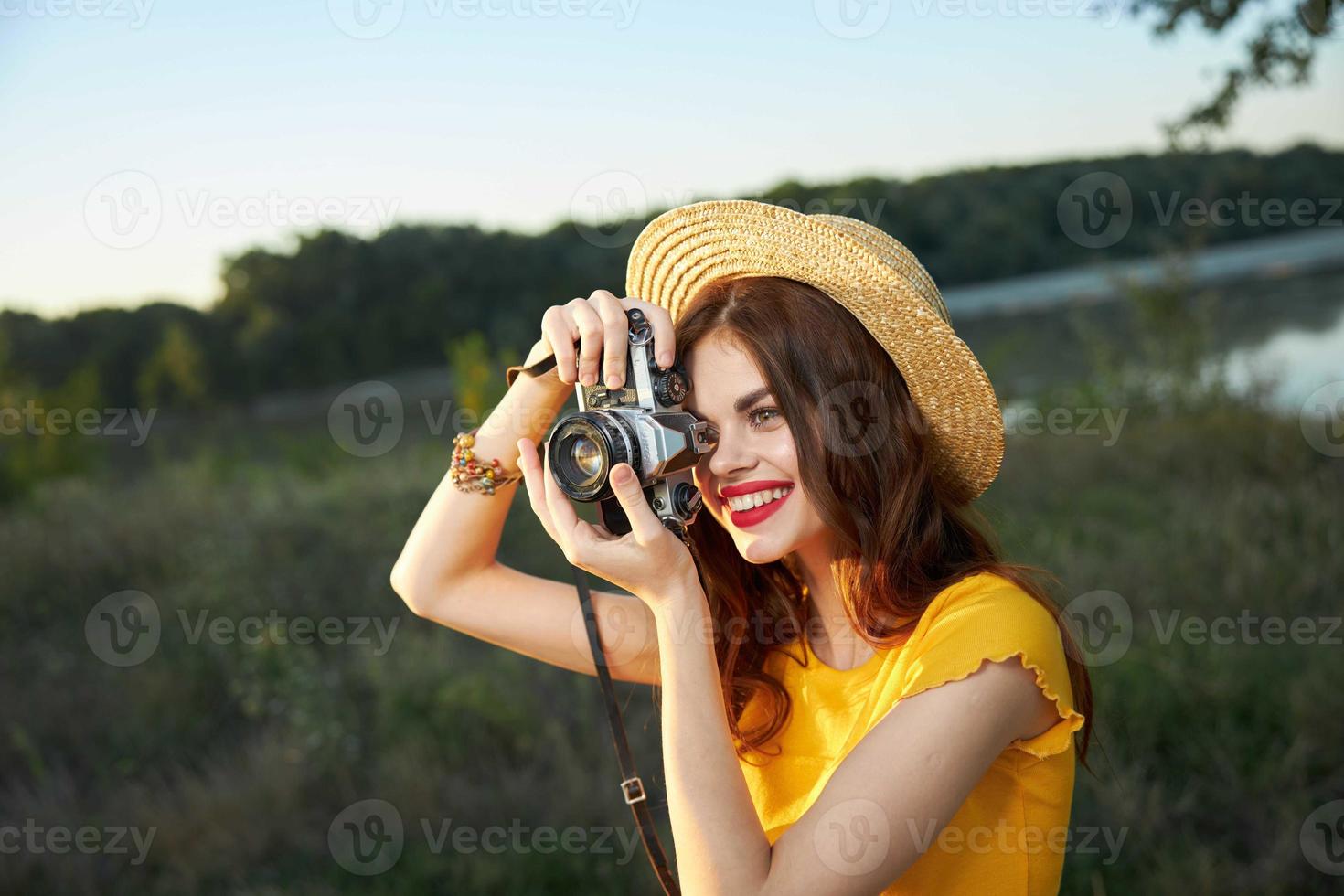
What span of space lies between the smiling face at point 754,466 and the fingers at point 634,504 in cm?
22

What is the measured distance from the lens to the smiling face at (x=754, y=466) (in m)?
1.52

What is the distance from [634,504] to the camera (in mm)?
1327

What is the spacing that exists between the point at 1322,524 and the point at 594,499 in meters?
4.00

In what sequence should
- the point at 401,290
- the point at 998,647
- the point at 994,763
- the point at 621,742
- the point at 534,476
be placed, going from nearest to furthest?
1. the point at 998,647
2. the point at 994,763
3. the point at 534,476
4. the point at 621,742
5. the point at 401,290

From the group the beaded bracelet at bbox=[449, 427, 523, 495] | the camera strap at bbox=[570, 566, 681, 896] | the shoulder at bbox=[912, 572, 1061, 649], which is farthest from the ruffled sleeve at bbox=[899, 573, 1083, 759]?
the beaded bracelet at bbox=[449, 427, 523, 495]

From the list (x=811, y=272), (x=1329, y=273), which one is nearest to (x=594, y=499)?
(x=811, y=272)

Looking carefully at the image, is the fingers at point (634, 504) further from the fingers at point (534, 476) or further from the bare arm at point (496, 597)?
the bare arm at point (496, 597)

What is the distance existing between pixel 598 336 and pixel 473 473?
389 mm

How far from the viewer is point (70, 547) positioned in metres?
5.25

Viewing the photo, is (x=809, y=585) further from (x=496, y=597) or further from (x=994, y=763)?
A: (x=496, y=597)

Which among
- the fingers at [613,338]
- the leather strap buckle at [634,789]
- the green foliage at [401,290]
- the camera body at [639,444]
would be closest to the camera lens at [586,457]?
the camera body at [639,444]

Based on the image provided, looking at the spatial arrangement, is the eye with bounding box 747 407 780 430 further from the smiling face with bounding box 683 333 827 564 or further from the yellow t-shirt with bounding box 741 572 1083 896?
the yellow t-shirt with bounding box 741 572 1083 896

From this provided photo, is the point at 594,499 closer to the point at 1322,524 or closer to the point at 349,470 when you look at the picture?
the point at 1322,524

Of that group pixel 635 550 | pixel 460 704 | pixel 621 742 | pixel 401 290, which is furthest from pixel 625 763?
pixel 401 290
